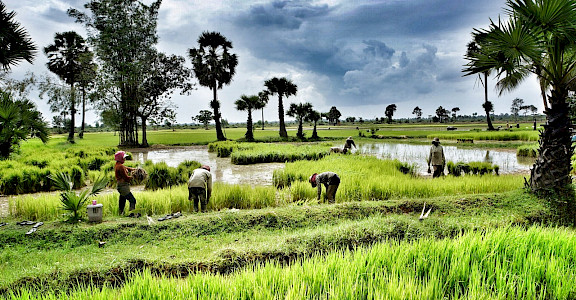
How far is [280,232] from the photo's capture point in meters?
5.60

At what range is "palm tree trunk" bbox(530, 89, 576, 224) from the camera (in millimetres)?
6707

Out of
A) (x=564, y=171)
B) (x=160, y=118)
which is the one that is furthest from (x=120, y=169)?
(x=160, y=118)

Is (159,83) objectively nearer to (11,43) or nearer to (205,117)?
(11,43)

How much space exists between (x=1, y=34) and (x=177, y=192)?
7.39m

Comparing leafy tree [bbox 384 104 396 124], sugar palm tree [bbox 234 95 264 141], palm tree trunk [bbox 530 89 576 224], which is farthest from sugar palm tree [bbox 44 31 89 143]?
leafy tree [bbox 384 104 396 124]

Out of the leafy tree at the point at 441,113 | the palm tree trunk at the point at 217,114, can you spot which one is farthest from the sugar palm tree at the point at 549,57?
the leafy tree at the point at 441,113

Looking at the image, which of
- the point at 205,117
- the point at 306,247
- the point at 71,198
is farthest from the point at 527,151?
the point at 205,117

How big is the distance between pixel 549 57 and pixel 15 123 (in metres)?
17.4

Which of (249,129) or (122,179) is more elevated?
(249,129)

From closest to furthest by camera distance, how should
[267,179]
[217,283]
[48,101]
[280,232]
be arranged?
[217,283], [280,232], [267,179], [48,101]

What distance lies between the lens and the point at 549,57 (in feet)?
22.3

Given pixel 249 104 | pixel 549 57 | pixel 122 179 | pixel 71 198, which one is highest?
pixel 249 104

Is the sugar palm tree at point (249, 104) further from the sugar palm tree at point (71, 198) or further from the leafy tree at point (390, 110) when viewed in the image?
the leafy tree at point (390, 110)

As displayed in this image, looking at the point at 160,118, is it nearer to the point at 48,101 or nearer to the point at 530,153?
the point at 48,101
